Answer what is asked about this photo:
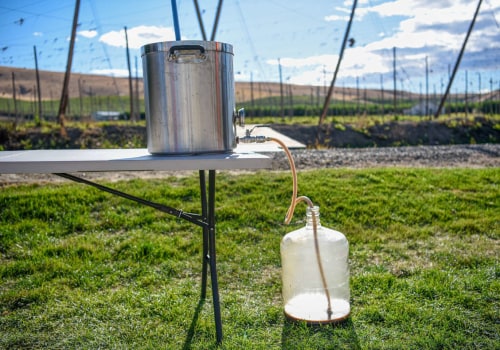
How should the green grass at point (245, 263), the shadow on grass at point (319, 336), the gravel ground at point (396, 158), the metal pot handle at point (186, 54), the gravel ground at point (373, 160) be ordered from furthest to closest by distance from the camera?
the gravel ground at point (396, 158), the gravel ground at point (373, 160), the green grass at point (245, 263), the shadow on grass at point (319, 336), the metal pot handle at point (186, 54)

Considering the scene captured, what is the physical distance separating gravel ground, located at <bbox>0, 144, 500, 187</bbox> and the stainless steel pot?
196 inches

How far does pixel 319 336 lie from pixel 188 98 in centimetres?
151

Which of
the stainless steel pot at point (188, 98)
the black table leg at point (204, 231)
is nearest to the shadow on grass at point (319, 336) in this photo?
the black table leg at point (204, 231)

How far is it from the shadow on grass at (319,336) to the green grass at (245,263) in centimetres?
1

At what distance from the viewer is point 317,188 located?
6242mm

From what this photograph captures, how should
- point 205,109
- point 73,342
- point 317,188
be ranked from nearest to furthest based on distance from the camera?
1. point 205,109
2. point 73,342
3. point 317,188

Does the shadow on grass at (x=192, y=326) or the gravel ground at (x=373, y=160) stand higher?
the gravel ground at (x=373, y=160)

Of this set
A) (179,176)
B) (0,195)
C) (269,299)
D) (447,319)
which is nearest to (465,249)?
(447,319)

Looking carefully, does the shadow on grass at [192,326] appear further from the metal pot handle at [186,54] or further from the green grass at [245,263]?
the metal pot handle at [186,54]

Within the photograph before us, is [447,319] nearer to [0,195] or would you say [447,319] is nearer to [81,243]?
[81,243]

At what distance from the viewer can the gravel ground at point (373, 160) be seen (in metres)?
7.34

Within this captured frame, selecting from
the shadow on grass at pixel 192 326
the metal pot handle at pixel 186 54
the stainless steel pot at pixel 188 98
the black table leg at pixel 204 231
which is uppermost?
the metal pot handle at pixel 186 54

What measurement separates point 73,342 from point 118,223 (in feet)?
7.93

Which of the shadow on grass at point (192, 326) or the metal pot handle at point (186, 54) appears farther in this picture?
the shadow on grass at point (192, 326)
